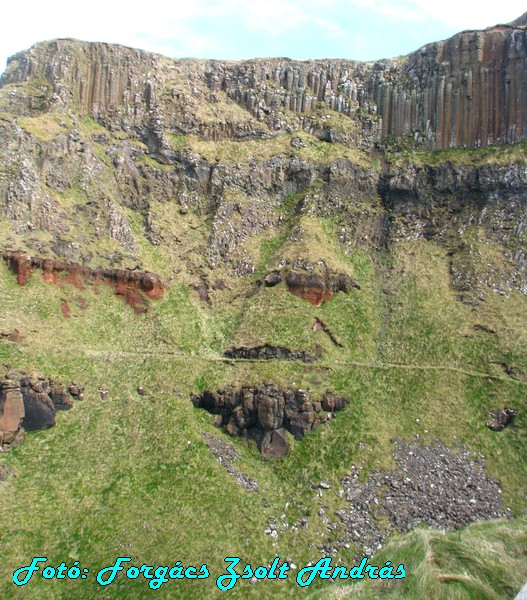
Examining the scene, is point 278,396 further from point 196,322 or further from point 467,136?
point 467,136

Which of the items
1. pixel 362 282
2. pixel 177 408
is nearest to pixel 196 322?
pixel 177 408

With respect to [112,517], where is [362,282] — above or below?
above

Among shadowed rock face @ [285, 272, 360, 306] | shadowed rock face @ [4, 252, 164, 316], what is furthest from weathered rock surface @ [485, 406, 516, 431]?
shadowed rock face @ [4, 252, 164, 316]

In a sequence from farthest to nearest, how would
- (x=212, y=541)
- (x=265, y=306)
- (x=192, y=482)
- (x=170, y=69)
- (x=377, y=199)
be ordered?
(x=170, y=69)
(x=377, y=199)
(x=265, y=306)
(x=192, y=482)
(x=212, y=541)

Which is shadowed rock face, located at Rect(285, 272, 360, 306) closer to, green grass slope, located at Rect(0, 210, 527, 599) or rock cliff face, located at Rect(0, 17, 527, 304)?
rock cliff face, located at Rect(0, 17, 527, 304)

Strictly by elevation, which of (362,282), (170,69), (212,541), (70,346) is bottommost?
(212,541)

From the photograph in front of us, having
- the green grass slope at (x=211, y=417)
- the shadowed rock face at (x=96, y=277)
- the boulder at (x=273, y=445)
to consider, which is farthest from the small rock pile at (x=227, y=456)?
the shadowed rock face at (x=96, y=277)

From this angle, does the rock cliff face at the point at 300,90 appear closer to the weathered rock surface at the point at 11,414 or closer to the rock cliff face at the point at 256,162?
the rock cliff face at the point at 256,162
